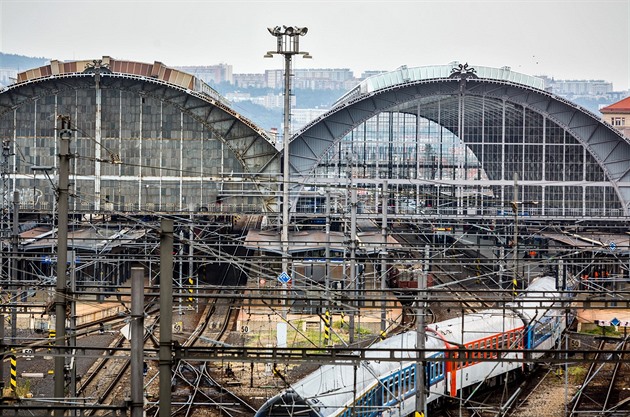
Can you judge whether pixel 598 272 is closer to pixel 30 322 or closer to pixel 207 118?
pixel 207 118

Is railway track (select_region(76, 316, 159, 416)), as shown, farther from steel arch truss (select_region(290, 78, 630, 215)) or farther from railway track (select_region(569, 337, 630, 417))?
steel arch truss (select_region(290, 78, 630, 215))

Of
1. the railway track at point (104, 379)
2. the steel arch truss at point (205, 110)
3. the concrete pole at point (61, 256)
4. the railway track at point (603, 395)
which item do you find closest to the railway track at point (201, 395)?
the railway track at point (104, 379)

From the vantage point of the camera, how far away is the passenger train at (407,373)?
1300 centimetres

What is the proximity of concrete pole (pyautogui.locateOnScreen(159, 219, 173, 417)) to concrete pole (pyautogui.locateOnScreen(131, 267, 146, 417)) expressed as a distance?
1.19 ft

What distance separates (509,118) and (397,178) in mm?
4782

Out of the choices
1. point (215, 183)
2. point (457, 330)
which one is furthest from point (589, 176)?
point (457, 330)

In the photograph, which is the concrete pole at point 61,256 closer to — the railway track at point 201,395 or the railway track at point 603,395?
the railway track at point 201,395

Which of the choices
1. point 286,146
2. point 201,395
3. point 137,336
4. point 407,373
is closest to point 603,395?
point 407,373

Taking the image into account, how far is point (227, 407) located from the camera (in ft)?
53.7

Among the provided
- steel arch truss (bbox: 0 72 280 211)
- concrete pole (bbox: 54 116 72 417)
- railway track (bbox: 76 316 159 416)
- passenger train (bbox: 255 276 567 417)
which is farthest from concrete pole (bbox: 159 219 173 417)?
steel arch truss (bbox: 0 72 280 211)

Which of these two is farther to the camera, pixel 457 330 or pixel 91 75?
pixel 91 75

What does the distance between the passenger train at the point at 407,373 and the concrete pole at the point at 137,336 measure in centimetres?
241

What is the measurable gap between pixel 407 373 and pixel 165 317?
746cm

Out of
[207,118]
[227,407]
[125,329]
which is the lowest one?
[227,407]
